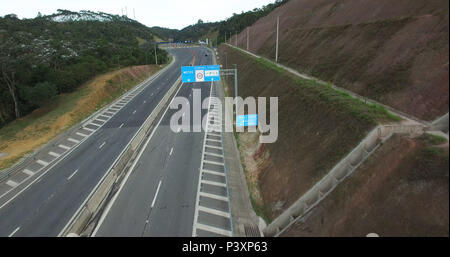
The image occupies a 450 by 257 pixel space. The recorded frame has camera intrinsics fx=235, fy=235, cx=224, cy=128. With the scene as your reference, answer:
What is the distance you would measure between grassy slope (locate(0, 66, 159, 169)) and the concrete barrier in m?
29.8

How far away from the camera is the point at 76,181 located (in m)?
21.8

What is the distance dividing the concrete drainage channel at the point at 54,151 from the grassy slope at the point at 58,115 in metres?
1.77

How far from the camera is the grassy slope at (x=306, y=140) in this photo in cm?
1551

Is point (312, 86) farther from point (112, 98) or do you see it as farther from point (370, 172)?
point (112, 98)

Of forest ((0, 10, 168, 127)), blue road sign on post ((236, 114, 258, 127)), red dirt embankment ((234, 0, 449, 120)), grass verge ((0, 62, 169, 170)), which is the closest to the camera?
red dirt embankment ((234, 0, 449, 120))

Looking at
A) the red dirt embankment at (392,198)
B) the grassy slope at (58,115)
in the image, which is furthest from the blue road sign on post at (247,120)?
A: the grassy slope at (58,115)

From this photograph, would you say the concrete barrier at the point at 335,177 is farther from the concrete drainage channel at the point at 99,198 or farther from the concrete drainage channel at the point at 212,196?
the concrete drainage channel at the point at 99,198

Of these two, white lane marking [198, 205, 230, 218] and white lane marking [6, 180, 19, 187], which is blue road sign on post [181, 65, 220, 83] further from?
white lane marking [6, 180, 19, 187]

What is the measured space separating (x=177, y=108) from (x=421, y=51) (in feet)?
115

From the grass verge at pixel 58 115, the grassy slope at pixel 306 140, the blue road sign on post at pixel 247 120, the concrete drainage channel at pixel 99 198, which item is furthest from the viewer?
the grass verge at pixel 58 115

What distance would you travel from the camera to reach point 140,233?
15.3 m

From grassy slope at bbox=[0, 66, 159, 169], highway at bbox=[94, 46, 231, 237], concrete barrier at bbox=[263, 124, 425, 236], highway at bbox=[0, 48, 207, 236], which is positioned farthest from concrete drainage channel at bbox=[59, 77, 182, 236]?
grassy slope at bbox=[0, 66, 159, 169]

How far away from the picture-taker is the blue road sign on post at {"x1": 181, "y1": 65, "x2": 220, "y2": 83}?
1259 inches

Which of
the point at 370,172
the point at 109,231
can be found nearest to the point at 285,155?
the point at 370,172
